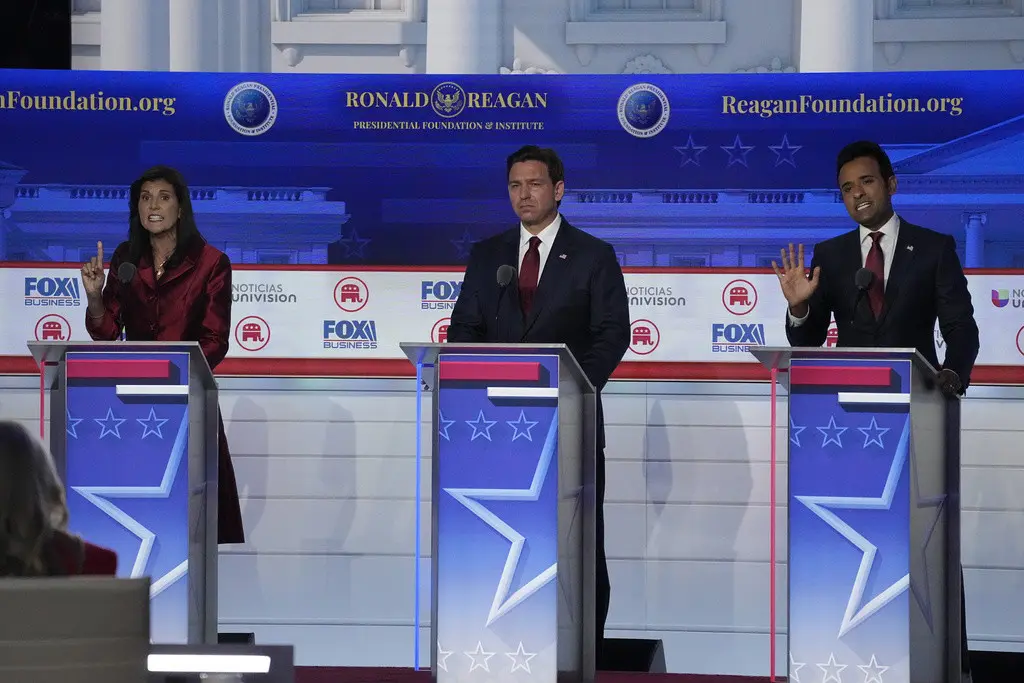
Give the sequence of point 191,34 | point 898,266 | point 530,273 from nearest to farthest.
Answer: point 898,266, point 530,273, point 191,34

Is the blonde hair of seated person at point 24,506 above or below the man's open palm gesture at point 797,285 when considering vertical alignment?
below

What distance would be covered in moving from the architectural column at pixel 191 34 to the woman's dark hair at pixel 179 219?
11.7 feet

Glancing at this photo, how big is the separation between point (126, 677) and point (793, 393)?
1950 mm

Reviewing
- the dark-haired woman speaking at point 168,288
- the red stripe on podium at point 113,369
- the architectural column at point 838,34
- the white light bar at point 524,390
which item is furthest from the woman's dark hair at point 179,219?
the architectural column at point 838,34

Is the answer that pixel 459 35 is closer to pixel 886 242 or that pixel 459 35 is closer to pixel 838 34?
pixel 838 34

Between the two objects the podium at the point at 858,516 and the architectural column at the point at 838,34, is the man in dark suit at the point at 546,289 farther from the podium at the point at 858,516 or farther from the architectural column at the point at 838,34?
the architectural column at the point at 838,34

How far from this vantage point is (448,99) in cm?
546

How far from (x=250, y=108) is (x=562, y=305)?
7.35 feet

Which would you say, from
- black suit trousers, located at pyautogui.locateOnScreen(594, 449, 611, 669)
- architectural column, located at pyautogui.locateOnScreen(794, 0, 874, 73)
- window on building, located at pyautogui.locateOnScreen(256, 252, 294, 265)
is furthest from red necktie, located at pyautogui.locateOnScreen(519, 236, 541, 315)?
architectural column, located at pyautogui.locateOnScreen(794, 0, 874, 73)

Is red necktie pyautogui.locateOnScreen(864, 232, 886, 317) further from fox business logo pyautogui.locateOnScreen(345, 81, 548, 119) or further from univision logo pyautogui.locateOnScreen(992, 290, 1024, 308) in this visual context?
fox business logo pyautogui.locateOnScreen(345, 81, 548, 119)

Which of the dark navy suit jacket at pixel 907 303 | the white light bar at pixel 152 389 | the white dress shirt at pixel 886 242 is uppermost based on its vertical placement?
the white dress shirt at pixel 886 242

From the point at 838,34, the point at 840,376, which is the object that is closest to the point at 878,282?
the point at 840,376

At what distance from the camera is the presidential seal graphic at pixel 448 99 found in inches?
215

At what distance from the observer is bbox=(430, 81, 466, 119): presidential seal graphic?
545 cm
